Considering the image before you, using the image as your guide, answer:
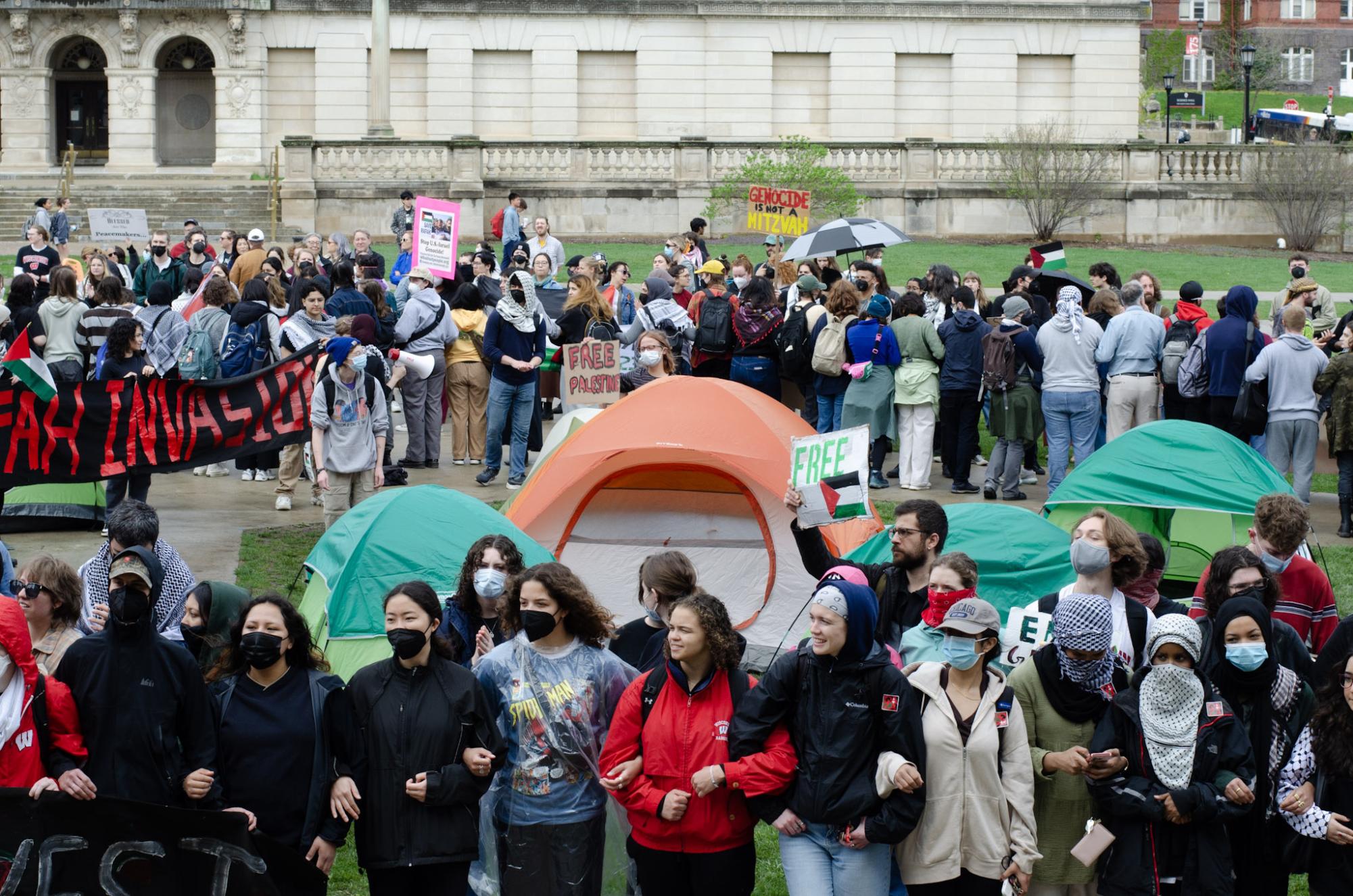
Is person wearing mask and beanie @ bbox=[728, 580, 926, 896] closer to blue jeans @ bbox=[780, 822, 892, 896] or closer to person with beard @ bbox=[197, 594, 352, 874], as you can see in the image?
blue jeans @ bbox=[780, 822, 892, 896]

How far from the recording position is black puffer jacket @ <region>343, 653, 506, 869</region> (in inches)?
253

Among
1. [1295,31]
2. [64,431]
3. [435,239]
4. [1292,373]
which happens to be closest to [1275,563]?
[1292,373]

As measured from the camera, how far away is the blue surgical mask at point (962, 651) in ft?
21.1

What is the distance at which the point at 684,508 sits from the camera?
37.3ft

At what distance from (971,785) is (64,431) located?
913 cm

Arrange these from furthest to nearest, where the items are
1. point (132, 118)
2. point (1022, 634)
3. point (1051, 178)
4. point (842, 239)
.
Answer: point (132, 118), point (1051, 178), point (842, 239), point (1022, 634)

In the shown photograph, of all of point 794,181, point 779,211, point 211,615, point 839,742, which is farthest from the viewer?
point 794,181

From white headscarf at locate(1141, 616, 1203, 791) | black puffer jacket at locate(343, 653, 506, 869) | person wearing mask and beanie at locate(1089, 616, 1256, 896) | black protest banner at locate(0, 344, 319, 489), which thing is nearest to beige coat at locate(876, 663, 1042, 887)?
person wearing mask and beanie at locate(1089, 616, 1256, 896)

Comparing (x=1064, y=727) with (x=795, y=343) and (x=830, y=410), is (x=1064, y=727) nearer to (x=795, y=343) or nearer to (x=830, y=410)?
(x=795, y=343)

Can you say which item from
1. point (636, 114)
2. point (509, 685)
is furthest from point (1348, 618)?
point (636, 114)

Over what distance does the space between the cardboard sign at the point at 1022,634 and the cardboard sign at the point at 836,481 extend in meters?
0.89

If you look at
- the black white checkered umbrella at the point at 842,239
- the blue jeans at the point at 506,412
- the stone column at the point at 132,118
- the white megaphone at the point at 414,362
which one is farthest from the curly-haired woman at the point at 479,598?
the stone column at the point at 132,118

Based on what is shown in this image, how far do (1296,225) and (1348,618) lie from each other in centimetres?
3548

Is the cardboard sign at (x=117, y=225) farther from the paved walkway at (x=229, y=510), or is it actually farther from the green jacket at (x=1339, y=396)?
the green jacket at (x=1339, y=396)
